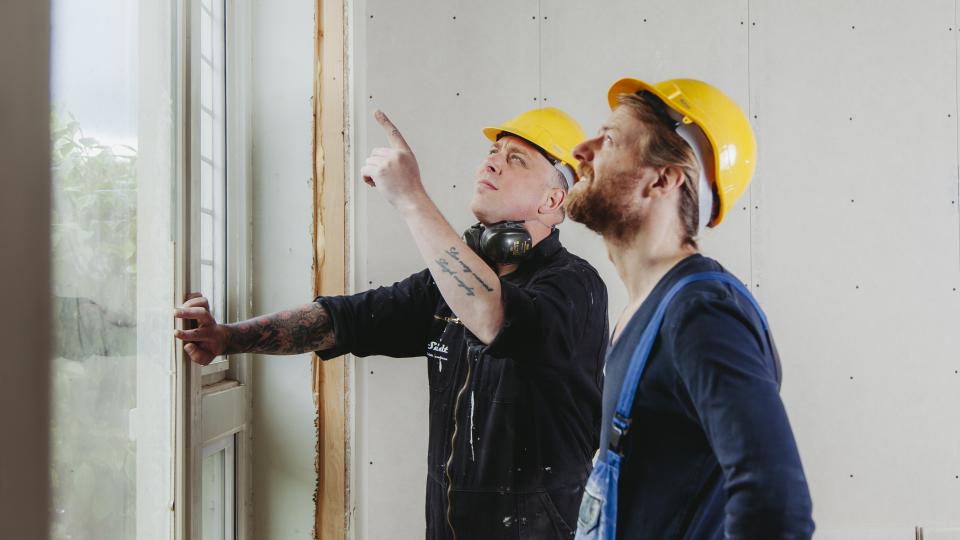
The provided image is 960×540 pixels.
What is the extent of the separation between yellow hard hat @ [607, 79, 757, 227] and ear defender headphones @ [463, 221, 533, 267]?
24.0 inches

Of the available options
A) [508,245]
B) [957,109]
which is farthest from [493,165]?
[957,109]

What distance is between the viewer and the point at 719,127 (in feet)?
4.10

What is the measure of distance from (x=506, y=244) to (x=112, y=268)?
37.6 inches

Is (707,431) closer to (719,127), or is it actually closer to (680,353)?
(680,353)

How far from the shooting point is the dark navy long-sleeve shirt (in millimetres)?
849

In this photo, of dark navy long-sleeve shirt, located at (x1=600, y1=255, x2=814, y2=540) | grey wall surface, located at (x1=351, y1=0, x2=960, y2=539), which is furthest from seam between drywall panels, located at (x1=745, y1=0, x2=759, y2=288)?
dark navy long-sleeve shirt, located at (x1=600, y1=255, x2=814, y2=540)

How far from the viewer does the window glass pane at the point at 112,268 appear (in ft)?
2.94

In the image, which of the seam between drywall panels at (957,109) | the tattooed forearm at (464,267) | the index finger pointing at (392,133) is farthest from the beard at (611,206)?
the seam between drywall panels at (957,109)

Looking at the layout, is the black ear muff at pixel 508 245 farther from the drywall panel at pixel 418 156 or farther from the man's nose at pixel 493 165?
the drywall panel at pixel 418 156

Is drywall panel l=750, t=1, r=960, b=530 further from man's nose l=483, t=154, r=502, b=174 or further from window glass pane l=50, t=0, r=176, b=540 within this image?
window glass pane l=50, t=0, r=176, b=540

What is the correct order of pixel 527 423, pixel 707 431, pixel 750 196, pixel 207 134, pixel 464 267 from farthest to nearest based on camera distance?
pixel 750 196, pixel 207 134, pixel 527 423, pixel 464 267, pixel 707 431

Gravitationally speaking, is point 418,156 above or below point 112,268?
above

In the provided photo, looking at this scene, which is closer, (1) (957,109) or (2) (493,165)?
(2) (493,165)

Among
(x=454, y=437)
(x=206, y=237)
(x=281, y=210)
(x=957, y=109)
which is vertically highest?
(x=957, y=109)
